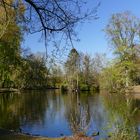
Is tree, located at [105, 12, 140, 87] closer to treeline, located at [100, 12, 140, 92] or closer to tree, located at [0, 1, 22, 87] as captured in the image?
treeline, located at [100, 12, 140, 92]

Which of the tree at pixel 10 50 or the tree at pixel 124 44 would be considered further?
the tree at pixel 124 44

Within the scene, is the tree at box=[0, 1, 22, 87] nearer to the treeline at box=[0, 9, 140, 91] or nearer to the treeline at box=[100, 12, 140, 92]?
the treeline at box=[0, 9, 140, 91]

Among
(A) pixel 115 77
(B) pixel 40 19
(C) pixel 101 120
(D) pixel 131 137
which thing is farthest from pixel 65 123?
(A) pixel 115 77

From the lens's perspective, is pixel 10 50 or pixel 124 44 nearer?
pixel 10 50

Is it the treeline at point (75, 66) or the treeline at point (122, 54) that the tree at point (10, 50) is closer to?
the treeline at point (75, 66)

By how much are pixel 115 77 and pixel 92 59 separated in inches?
1040

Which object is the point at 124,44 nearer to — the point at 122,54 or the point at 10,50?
the point at 122,54

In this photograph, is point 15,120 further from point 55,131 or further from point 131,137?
point 131,137

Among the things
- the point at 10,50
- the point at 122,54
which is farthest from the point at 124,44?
the point at 10,50

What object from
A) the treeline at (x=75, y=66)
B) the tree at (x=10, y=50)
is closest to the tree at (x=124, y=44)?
the treeline at (x=75, y=66)

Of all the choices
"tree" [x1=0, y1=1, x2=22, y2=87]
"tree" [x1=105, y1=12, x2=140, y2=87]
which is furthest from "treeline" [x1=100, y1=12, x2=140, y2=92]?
"tree" [x1=0, y1=1, x2=22, y2=87]

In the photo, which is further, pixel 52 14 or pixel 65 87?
pixel 65 87

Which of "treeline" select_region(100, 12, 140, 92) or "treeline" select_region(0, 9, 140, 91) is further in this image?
"treeline" select_region(100, 12, 140, 92)

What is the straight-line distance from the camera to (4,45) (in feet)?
65.0
